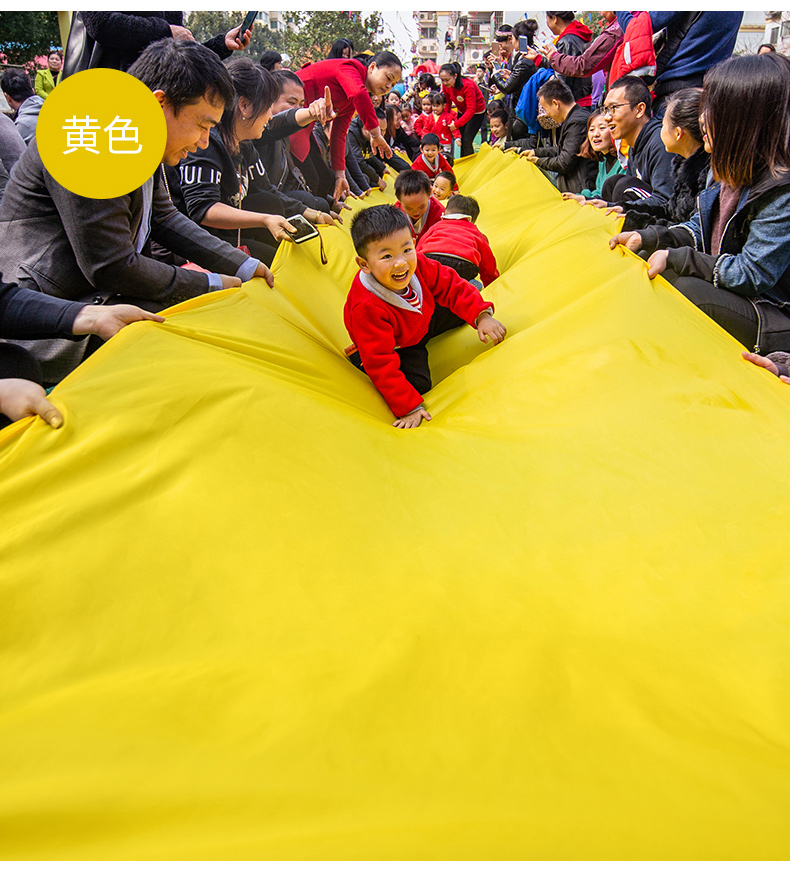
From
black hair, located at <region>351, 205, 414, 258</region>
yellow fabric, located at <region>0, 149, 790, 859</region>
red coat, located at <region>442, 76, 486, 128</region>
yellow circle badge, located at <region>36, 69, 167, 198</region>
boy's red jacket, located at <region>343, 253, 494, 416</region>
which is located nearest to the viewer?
yellow fabric, located at <region>0, 149, 790, 859</region>

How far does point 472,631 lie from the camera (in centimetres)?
80

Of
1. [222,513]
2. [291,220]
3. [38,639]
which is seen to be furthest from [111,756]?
[291,220]

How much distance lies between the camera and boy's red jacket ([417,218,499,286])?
2338 mm

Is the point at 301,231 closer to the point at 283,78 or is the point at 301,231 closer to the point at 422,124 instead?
the point at 283,78

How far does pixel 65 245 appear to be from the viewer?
1482 millimetres

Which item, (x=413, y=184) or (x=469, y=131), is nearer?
(x=413, y=184)

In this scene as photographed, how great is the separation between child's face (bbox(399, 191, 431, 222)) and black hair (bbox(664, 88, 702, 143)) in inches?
47.6

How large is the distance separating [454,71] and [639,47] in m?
4.14

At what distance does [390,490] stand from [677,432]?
0.56 meters

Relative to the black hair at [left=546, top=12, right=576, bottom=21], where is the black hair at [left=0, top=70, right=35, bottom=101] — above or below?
below

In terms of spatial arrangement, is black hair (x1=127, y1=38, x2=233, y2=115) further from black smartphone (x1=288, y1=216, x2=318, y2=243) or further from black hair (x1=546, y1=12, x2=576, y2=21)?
black hair (x1=546, y1=12, x2=576, y2=21)

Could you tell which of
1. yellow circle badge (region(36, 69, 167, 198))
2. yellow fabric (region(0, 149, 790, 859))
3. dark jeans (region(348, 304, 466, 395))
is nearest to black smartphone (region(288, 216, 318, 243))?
dark jeans (region(348, 304, 466, 395))

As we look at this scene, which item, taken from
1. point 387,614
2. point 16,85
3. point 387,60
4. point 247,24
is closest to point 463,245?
point 247,24

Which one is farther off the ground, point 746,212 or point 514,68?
point 514,68
